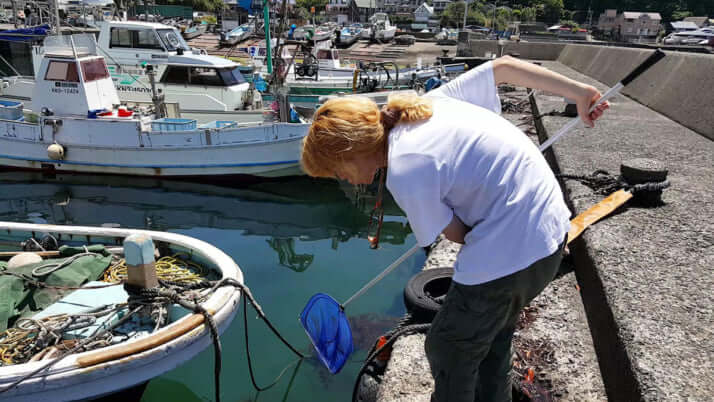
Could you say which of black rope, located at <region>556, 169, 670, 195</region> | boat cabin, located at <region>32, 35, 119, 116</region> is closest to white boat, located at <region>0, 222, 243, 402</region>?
black rope, located at <region>556, 169, 670, 195</region>

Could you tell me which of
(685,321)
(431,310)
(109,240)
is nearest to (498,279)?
(685,321)

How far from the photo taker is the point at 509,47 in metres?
21.5

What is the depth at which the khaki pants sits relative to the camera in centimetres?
169

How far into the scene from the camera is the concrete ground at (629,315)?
214cm

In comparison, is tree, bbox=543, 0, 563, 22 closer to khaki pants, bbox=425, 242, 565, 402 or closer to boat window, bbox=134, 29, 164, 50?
boat window, bbox=134, 29, 164, 50

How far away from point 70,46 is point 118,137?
2496mm

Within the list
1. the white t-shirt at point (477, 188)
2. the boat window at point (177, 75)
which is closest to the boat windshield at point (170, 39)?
the boat window at point (177, 75)

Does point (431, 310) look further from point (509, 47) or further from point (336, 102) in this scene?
point (509, 47)

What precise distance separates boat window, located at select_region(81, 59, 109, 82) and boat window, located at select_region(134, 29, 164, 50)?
9.73 feet

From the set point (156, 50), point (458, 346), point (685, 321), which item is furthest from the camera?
point (156, 50)

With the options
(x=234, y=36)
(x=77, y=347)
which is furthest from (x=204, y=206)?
(x=234, y=36)

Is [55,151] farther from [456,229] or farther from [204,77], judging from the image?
[456,229]

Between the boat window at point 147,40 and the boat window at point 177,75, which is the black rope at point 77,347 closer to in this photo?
the boat window at point 177,75

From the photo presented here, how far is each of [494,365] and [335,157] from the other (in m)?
1.17
